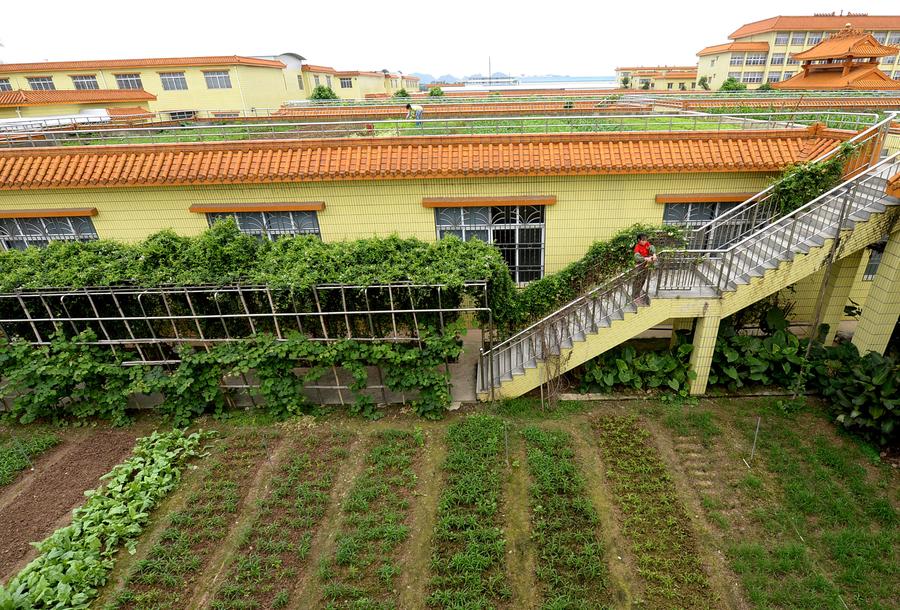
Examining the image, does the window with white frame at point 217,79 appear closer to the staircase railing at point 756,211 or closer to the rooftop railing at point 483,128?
the rooftop railing at point 483,128

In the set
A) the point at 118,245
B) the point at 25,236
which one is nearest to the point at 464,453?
the point at 118,245

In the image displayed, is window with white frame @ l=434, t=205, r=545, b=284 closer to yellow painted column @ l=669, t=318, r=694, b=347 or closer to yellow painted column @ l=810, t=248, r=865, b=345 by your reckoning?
yellow painted column @ l=669, t=318, r=694, b=347

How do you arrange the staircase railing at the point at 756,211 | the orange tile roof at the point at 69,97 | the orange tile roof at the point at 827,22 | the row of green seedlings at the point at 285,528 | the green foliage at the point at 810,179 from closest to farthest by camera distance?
1. the row of green seedlings at the point at 285,528
2. the green foliage at the point at 810,179
3. the staircase railing at the point at 756,211
4. the orange tile roof at the point at 69,97
5. the orange tile roof at the point at 827,22

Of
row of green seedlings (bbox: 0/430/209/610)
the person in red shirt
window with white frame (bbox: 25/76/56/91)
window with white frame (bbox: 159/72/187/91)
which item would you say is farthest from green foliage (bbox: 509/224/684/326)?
window with white frame (bbox: 25/76/56/91)

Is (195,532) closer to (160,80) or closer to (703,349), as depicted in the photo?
(703,349)

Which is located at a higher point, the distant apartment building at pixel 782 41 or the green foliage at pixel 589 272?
the distant apartment building at pixel 782 41

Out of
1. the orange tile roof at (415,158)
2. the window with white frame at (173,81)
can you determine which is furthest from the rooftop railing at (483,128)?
the window with white frame at (173,81)

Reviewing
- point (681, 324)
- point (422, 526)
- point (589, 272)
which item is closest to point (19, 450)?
point (422, 526)
